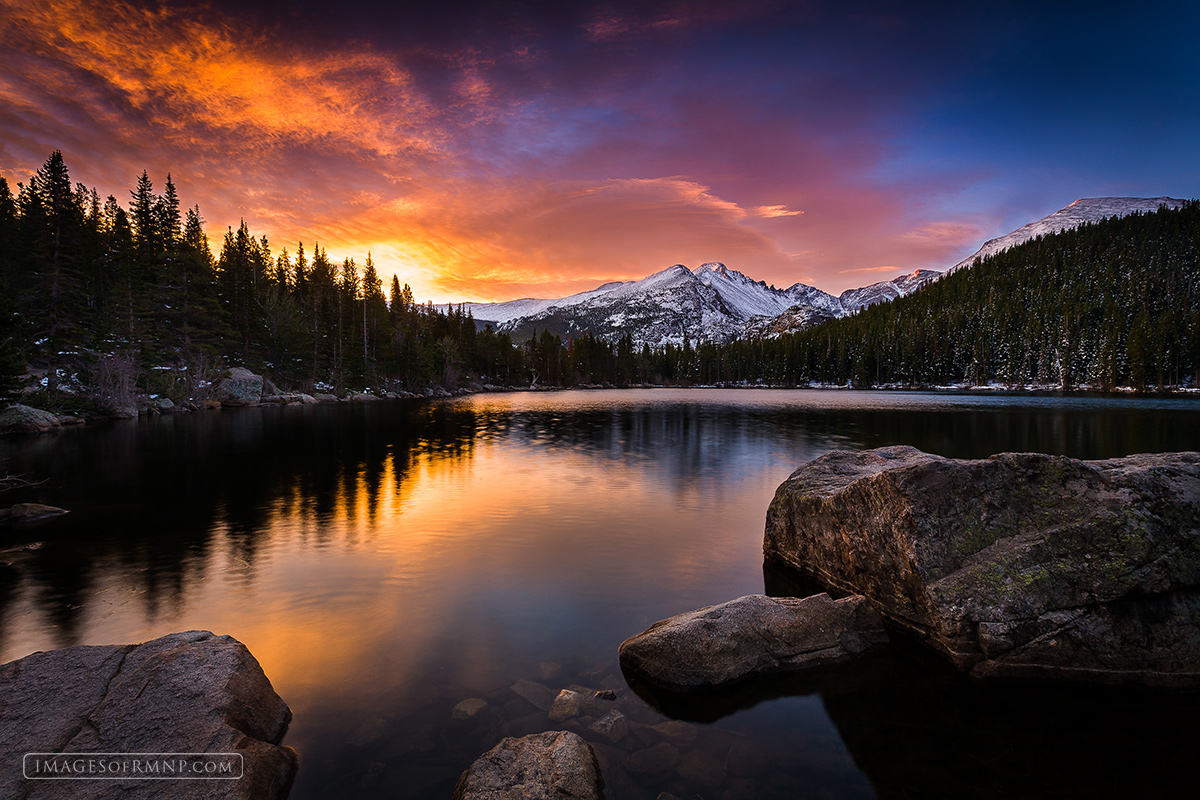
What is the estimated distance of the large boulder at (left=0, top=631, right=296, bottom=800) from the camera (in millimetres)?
4434

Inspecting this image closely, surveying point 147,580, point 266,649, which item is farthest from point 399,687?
point 147,580

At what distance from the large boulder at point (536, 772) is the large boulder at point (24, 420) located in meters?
48.5

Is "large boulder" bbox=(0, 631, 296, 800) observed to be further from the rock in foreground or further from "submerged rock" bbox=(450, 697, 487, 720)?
the rock in foreground

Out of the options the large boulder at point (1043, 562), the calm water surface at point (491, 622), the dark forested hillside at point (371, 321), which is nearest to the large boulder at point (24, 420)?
the dark forested hillside at point (371, 321)

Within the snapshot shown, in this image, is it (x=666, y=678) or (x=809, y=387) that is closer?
(x=666, y=678)

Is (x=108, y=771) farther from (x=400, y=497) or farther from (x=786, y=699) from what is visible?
(x=400, y=497)

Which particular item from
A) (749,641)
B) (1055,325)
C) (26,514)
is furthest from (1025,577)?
(1055,325)

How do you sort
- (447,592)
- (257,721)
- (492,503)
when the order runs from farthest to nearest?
(492,503)
(447,592)
(257,721)

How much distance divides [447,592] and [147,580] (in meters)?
7.30

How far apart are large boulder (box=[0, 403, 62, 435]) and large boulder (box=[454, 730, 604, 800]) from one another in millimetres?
48468

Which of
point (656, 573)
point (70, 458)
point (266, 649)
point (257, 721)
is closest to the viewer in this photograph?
point (257, 721)

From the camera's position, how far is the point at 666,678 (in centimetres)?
720

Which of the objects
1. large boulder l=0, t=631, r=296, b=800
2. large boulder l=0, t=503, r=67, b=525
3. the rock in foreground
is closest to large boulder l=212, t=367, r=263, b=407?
large boulder l=0, t=503, r=67, b=525

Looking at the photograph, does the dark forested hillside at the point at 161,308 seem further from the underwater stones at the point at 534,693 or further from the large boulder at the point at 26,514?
the underwater stones at the point at 534,693
